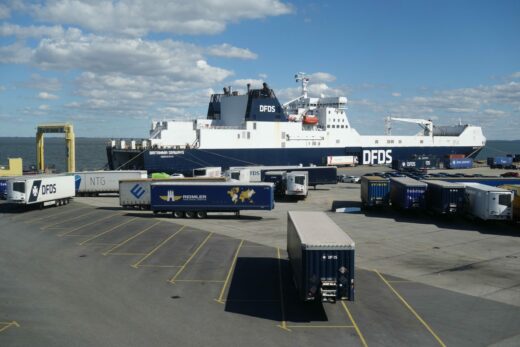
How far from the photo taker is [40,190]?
137 feet

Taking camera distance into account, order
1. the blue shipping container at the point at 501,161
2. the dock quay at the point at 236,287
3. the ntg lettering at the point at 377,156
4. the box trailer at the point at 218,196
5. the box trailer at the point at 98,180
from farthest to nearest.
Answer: the blue shipping container at the point at 501,161 < the ntg lettering at the point at 377,156 < the box trailer at the point at 98,180 < the box trailer at the point at 218,196 < the dock quay at the point at 236,287

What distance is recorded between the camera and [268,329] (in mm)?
15211

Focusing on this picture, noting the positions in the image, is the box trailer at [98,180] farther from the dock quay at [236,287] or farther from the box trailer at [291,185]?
the dock quay at [236,287]

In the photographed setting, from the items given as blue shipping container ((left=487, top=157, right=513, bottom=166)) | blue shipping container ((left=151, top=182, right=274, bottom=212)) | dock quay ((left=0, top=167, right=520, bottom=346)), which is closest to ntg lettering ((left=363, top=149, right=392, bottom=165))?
blue shipping container ((left=487, top=157, right=513, bottom=166))

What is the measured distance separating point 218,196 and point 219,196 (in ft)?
0.26

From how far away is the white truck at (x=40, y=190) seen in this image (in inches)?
1583

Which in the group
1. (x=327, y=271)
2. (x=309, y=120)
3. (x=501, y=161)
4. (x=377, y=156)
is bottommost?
(x=327, y=271)

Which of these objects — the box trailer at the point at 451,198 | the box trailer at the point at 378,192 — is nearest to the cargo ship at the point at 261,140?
the box trailer at the point at 378,192

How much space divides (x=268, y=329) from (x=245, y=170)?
4176cm

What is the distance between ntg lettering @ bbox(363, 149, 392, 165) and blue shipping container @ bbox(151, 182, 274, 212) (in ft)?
200

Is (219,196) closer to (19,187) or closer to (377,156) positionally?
(19,187)

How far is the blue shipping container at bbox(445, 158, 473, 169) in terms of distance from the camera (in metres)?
96.3

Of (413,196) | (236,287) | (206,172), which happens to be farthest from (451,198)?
(206,172)

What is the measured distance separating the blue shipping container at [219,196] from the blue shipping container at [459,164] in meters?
70.4
